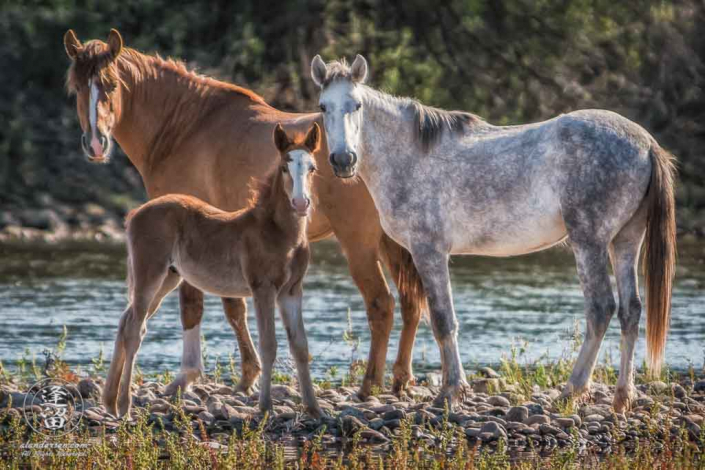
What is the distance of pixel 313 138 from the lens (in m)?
7.41

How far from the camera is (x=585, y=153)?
773 centimetres

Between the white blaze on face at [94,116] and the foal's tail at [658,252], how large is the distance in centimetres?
377

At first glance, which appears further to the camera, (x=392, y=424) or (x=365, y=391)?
(x=365, y=391)

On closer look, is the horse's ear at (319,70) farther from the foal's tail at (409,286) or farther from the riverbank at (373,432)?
the riverbank at (373,432)

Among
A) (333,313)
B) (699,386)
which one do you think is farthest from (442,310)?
(333,313)

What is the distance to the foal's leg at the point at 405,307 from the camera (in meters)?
8.77

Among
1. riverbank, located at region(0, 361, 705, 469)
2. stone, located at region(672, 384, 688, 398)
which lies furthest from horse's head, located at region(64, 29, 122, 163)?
stone, located at region(672, 384, 688, 398)

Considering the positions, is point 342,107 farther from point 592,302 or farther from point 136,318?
point 592,302

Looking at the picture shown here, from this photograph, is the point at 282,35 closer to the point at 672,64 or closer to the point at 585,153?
the point at 672,64

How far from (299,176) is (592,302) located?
6.76 ft

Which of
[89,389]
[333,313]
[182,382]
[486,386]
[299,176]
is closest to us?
[299,176]

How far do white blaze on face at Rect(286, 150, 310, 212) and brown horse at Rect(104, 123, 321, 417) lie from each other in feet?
0.40

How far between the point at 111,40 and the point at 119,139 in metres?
1.07

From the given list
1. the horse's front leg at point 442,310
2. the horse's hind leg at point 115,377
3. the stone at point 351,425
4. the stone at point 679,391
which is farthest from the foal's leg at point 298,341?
the stone at point 679,391
